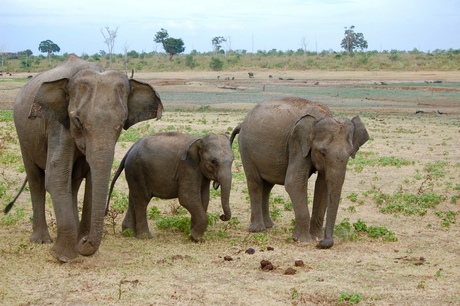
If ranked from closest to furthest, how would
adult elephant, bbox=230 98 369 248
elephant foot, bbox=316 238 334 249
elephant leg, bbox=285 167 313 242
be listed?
1. elephant foot, bbox=316 238 334 249
2. adult elephant, bbox=230 98 369 248
3. elephant leg, bbox=285 167 313 242

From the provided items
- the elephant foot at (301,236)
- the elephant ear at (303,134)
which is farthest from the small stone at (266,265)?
the elephant ear at (303,134)

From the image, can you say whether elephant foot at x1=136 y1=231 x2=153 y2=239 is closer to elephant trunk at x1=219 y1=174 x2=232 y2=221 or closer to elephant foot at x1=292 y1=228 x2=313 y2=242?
elephant trunk at x1=219 y1=174 x2=232 y2=221

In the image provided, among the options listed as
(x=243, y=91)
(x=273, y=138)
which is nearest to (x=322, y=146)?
(x=273, y=138)

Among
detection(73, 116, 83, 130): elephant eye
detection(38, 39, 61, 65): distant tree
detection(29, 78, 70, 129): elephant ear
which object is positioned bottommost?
detection(38, 39, 61, 65): distant tree

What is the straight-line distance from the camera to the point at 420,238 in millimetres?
10406

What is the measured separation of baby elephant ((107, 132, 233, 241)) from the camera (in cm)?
965

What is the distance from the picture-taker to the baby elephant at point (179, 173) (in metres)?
9.65

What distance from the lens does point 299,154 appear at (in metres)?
10.3

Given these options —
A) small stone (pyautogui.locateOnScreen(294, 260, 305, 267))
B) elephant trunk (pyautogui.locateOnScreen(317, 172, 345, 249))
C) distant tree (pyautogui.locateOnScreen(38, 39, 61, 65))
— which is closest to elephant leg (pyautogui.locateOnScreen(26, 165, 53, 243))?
small stone (pyautogui.locateOnScreen(294, 260, 305, 267))

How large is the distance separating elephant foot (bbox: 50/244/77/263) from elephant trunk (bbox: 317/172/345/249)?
3002 millimetres

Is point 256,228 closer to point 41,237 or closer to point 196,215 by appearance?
point 196,215

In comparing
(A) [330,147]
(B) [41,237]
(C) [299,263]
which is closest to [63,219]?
(B) [41,237]

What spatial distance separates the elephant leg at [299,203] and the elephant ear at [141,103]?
89.8 inches

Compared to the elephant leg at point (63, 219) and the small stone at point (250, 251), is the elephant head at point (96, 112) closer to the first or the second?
the elephant leg at point (63, 219)
